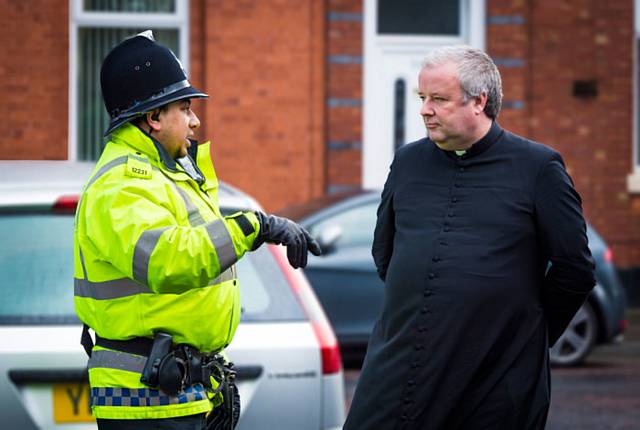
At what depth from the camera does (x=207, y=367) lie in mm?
3832

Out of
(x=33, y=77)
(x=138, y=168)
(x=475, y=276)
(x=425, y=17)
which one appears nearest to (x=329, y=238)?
(x=33, y=77)

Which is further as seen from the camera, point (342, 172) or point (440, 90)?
point (342, 172)

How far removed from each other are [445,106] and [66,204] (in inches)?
59.5

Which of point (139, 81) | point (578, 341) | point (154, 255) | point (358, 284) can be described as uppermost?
point (139, 81)

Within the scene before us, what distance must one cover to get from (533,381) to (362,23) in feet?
36.7

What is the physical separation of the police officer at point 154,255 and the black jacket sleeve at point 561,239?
2.36ft

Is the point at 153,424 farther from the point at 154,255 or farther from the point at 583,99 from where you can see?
the point at 583,99

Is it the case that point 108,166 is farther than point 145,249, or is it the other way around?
point 108,166

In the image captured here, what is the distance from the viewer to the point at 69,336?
15.0 ft

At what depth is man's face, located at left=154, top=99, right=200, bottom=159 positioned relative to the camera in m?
3.83

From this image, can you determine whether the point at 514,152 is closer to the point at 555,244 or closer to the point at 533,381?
the point at 555,244

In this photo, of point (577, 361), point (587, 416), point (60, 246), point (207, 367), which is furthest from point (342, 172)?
point (207, 367)

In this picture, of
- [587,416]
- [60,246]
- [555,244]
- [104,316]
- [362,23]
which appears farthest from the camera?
[362,23]

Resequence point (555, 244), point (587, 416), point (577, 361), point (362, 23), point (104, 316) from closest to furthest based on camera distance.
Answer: point (104, 316) → point (555, 244) → point (587, 416) → point (577, 361) → point (362, 23)
